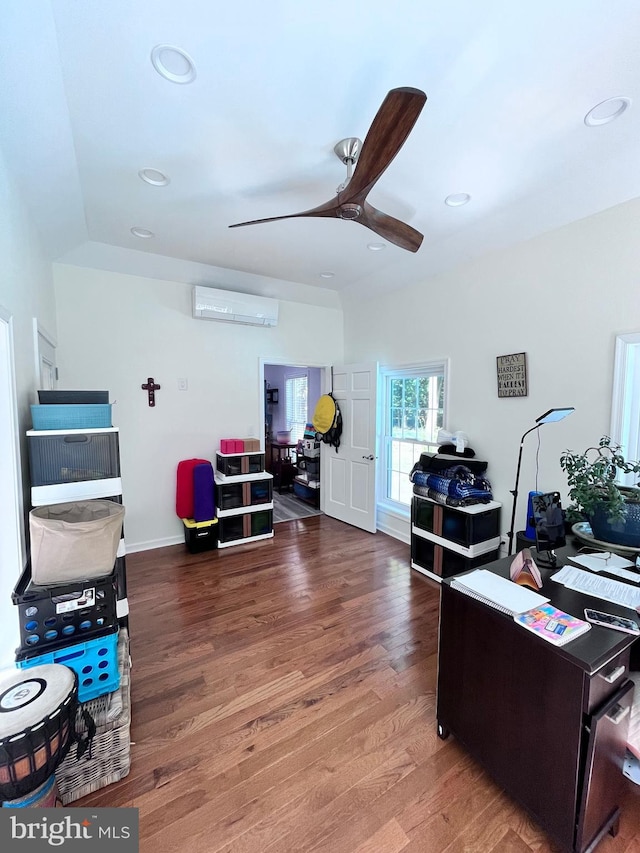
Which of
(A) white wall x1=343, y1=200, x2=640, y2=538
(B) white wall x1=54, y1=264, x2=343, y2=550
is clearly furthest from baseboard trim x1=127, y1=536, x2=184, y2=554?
(A) white wall x1=343, y1=200, x2=640, y2=538

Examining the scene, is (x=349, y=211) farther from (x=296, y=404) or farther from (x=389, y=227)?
(x=296, y=404)

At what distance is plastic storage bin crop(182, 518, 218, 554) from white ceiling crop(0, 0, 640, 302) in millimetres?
2719

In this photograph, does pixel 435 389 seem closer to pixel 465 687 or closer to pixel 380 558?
pixel 380 558

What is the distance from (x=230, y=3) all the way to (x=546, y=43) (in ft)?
3.92

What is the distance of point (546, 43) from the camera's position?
135 cm

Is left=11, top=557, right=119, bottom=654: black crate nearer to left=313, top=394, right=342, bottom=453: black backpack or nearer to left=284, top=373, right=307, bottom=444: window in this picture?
left=313, top=394, right=342, bottom=453: black backpack

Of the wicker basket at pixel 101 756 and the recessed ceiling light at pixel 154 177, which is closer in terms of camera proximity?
the wicker basket at pixel 101 756

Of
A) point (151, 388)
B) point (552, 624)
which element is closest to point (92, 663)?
point (552, 624)

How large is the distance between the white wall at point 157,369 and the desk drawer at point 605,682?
3673mm

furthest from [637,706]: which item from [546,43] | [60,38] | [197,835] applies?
[60,38]

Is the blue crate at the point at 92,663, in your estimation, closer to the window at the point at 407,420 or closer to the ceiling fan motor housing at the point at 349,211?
the ceiling fan motor housing at the point at 349,211

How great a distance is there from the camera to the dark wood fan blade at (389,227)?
76.2 inches

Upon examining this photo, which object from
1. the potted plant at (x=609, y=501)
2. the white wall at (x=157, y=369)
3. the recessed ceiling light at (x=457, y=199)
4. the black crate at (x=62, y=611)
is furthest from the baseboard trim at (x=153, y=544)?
the recessed ceiling light at (x=457, y=199)

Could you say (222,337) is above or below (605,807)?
above
